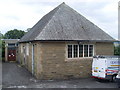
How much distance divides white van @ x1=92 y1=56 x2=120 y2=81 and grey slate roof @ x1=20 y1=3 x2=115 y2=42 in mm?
2799

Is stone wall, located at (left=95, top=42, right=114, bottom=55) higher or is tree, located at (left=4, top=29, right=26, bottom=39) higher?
tree, located at (left=4, top=29, right=26, bottom=39)

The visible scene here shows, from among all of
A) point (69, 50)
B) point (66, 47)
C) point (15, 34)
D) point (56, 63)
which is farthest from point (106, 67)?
point (15, 34)

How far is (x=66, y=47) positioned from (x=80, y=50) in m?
1.45

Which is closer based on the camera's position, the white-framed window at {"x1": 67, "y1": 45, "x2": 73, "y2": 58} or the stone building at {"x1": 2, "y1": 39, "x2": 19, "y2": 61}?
the white-framed window at {"x1": 67, "y1": 45, "x2": 73, "y2": 58}

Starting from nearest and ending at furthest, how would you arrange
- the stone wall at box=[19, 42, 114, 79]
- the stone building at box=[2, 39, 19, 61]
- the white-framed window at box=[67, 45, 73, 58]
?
1. the stone wall at box=[19, 42, 114, 79]
2. the white-framed window at box=[67, 45, 73, 58]
3. the stone building at box=[2, 39, 19, 61]

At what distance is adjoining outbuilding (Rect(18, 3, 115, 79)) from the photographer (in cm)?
1322

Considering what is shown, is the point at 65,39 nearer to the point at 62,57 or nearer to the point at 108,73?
the point at 62,57

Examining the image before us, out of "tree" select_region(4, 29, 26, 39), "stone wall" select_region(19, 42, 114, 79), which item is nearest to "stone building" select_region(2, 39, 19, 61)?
"stone wall" select_region(19, 42, 114, 79)

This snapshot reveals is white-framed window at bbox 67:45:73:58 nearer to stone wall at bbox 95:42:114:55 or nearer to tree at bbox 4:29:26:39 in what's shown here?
stone wall at bbox 95:42:114:55

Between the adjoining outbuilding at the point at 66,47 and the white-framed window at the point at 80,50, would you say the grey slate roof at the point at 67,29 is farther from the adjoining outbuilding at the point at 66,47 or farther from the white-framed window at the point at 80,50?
the white-framed window at the point at 80,50

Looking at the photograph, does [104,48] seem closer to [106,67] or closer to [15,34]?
[106,67]

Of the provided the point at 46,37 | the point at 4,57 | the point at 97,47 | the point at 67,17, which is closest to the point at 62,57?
the point at 46,37

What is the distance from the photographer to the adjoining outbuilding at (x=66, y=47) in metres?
13.2

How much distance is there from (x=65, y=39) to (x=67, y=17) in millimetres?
3716
